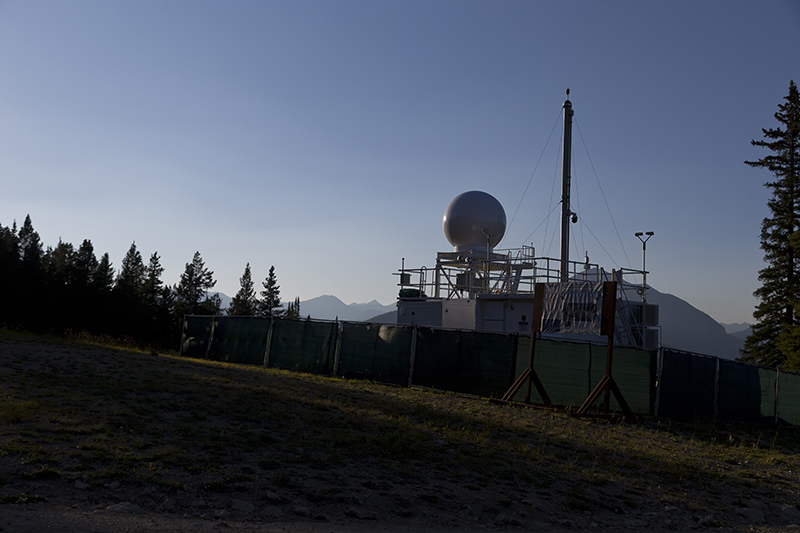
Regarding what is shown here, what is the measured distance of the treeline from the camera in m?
50.7

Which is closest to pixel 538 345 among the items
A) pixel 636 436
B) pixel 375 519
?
pixel 636 436

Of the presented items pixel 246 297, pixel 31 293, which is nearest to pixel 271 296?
pixel 246 297

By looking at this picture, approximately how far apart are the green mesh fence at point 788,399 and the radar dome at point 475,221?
Answer: 17.3m

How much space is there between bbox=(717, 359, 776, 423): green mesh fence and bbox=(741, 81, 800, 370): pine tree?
33.4 m

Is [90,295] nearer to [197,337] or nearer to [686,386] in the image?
[197,337]

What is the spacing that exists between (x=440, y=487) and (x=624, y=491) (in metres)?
2.66

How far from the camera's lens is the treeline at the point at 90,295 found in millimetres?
50688

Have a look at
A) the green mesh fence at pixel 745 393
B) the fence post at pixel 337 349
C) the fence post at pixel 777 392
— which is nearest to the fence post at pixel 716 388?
the green mesh fence at pixel 745 393

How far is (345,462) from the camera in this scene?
25.9 feet

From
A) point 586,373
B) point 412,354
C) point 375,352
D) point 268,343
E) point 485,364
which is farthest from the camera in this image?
point 268,343

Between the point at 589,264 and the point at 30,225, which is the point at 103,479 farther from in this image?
the point at 30,225

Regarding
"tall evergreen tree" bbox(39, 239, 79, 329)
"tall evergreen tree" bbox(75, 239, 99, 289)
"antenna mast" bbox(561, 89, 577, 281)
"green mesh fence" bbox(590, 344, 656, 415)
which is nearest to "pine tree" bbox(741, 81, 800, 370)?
"antenna mast" bbox(561, 89, 577, 281)

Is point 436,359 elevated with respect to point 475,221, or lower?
lower

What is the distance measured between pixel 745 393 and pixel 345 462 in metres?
13.3
